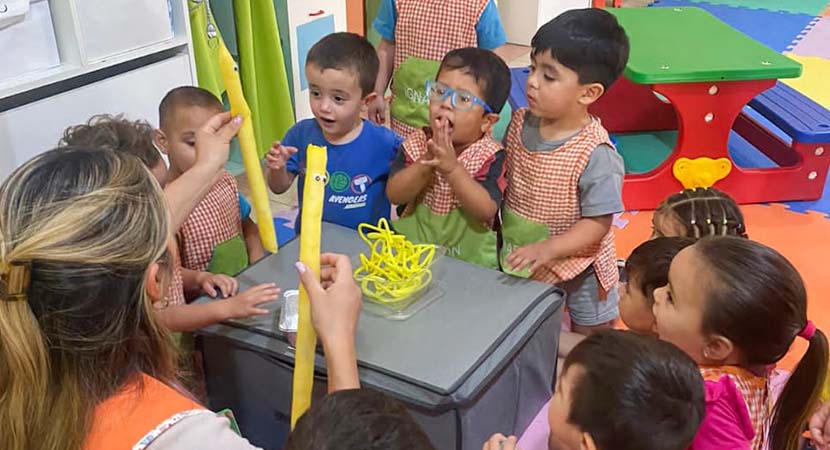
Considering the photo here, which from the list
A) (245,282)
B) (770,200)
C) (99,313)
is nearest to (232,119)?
(245,282)

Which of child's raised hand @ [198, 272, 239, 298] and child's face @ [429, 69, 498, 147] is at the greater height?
child's face @ [429, 69, 498, 147]

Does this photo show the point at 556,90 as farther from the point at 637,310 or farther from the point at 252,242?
the point at 252,242

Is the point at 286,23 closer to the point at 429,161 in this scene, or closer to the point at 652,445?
the point at 429,161

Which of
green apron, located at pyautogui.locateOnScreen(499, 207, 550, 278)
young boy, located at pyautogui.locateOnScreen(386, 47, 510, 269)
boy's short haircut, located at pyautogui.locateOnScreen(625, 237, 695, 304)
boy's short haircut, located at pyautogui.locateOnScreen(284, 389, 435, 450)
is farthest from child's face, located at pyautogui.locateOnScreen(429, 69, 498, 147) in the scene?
boy's short haircut, located at pyautogui.locateOnScreen(284, 389, 435, 450)

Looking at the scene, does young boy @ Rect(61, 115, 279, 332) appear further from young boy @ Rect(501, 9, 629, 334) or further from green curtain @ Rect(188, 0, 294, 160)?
green curtain @ Rect(188, 0, 294, 160)

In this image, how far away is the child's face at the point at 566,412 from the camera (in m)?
0.96

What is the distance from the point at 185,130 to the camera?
153cm

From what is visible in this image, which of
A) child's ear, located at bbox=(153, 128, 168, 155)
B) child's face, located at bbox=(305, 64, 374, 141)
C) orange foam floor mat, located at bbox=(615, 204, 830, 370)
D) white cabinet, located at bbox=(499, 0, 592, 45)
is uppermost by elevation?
child's face, located at bbox=(305, 64, 374, 141)

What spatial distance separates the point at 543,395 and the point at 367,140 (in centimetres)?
66

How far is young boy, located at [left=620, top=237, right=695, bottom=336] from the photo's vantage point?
1.31 m

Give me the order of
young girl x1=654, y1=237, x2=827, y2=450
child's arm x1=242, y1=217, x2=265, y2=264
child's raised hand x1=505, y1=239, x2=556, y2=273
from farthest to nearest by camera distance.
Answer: child's arm x1=242, y1=217, x2=265, y2=264
child's raised hand x1=505, y1=239, x2=556, y2=273
young girl x1=654, y1=237, x2=827, y2=450

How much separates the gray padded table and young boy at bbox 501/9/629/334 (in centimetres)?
13

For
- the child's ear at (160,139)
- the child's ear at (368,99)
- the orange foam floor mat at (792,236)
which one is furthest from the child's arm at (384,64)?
the orange foam floor mat at (792,236)

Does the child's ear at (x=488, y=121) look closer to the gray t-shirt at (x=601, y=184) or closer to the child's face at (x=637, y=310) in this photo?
the gray t-shirt at (x=601, y=184)
